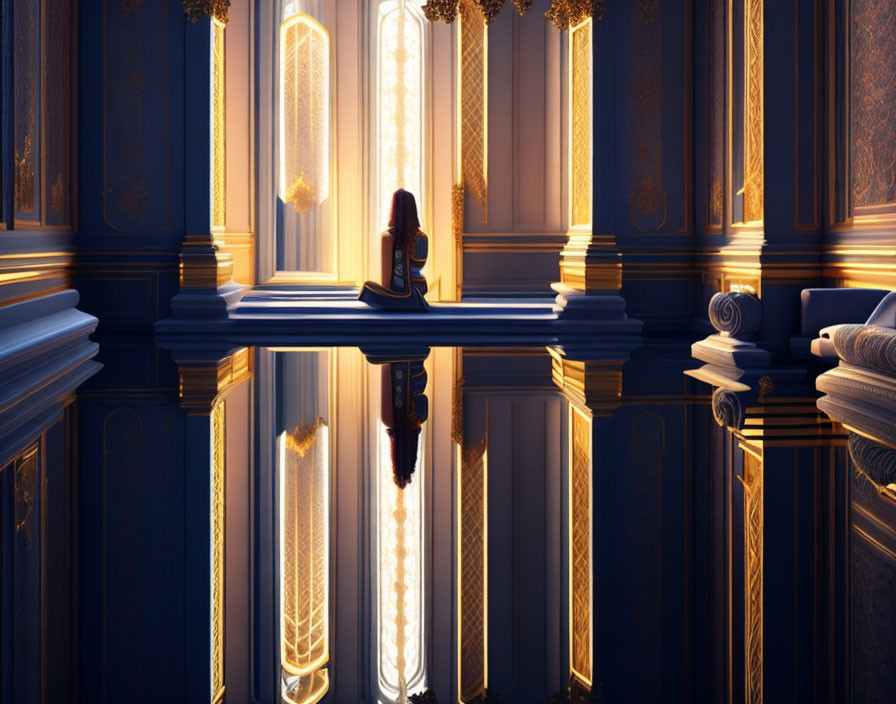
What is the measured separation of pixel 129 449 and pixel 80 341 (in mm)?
3721

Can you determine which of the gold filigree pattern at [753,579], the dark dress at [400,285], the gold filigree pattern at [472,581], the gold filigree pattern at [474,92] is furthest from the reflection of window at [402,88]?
the gold filigree pattern at [753,579]

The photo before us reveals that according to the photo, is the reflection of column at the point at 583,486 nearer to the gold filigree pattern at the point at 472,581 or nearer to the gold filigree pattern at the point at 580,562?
the gold filigree pattern at the point at 580,562

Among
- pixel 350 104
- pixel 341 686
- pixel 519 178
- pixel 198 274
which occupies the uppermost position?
pixel 350 104

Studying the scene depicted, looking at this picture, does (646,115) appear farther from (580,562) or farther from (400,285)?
(580,562)

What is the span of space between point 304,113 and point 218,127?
2471 mm

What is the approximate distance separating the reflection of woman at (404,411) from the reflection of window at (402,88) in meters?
4.95

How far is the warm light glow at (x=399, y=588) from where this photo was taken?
1.85 m

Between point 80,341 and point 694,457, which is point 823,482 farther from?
point 80,341

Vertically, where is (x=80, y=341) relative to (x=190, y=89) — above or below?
below

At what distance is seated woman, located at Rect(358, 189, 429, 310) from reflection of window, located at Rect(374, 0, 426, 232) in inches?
72.3

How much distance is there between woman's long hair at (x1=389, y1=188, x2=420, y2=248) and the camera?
30.7ft

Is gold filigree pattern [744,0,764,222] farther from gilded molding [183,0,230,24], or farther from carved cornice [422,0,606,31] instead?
gilded molding [183,0,230,24]

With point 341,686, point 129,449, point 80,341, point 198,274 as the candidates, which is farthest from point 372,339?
point 341,686

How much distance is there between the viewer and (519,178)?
36.1ft
